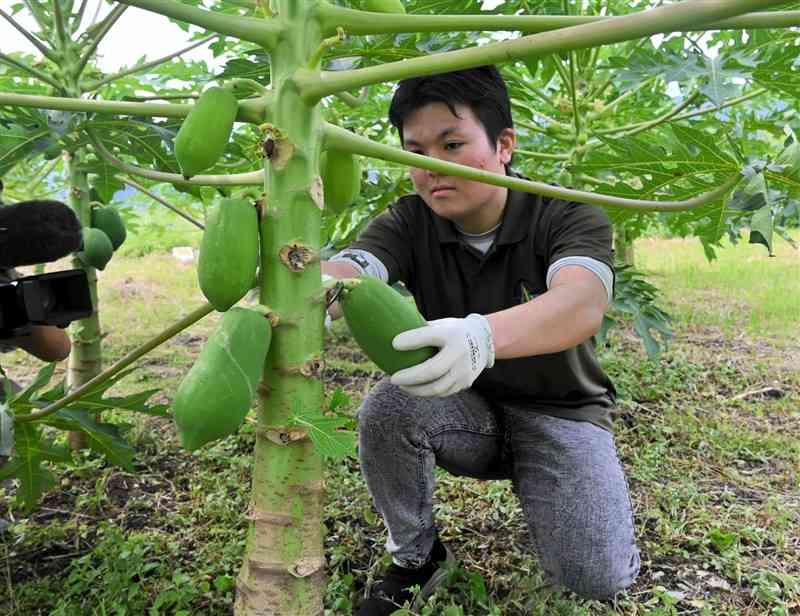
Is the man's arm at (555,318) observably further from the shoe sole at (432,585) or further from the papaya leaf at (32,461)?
the papaya leaf at (32,461)

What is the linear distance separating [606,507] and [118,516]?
67.8 inches

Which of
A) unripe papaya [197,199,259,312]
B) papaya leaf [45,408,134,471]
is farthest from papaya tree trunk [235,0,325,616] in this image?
papaya leaf [45,408,134,471]

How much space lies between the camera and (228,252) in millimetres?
1192

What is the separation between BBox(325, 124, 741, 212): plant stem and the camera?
4.56 ft

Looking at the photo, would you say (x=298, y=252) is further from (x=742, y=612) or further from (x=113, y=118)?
(x=742, y=612)

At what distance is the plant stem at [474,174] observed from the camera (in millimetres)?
1389

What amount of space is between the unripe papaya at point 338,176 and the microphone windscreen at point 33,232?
682 mm

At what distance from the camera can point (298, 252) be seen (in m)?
1.26

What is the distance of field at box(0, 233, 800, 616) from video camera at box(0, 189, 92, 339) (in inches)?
31.6

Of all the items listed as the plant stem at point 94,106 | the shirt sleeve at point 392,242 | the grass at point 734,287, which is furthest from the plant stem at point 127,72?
the grass at point 734,287

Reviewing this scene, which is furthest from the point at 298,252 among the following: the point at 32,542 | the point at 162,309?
the point at 162,309

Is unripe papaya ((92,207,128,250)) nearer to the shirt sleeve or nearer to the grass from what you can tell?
the shirt sleeve

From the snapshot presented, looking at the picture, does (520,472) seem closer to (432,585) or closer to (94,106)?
(432,585)

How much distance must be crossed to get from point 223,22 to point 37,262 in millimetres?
817
